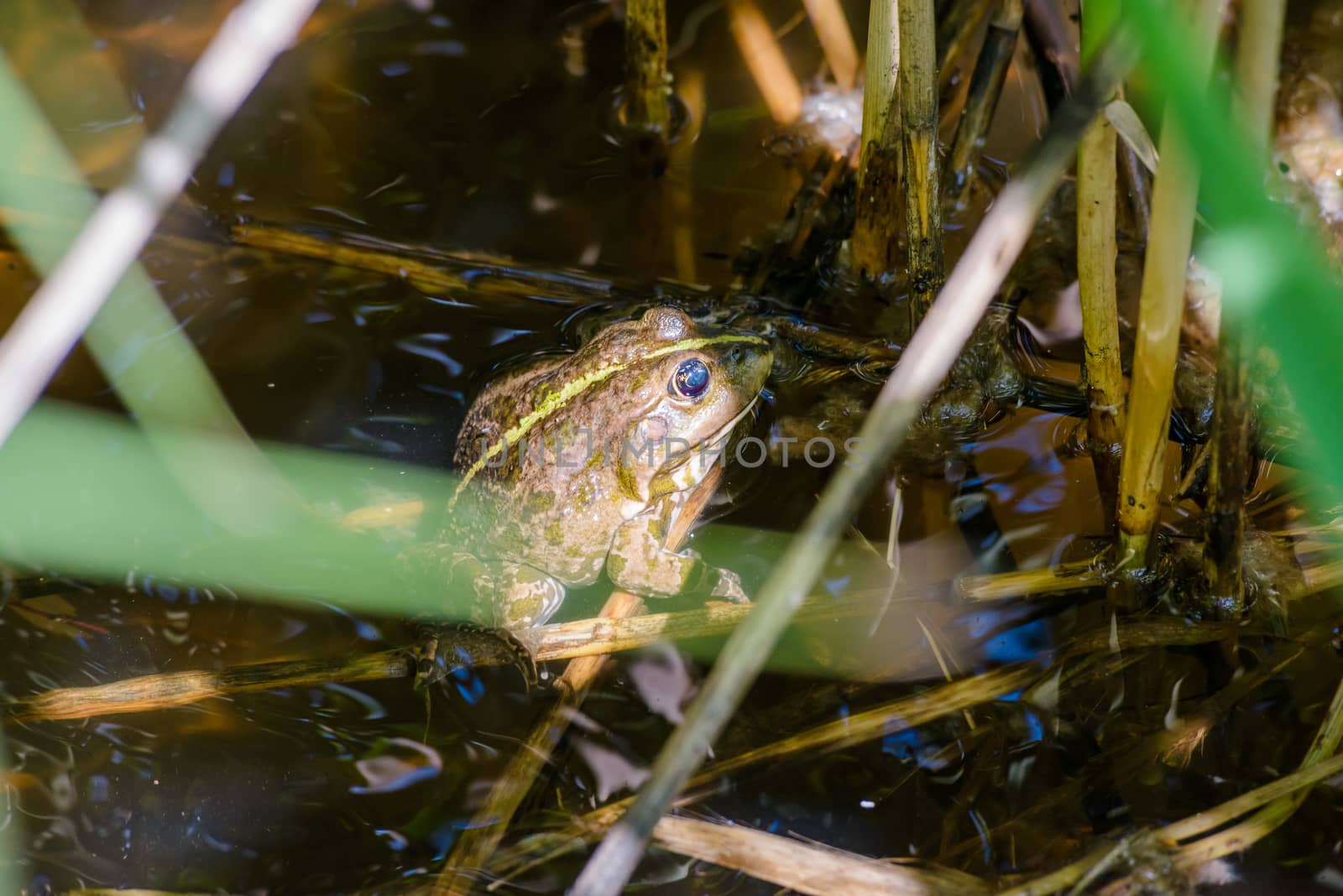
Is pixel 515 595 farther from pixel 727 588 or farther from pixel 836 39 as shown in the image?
pixel 836 39

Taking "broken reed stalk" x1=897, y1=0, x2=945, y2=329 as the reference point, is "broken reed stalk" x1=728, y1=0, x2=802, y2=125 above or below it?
above

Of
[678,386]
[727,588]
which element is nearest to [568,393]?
[678,386]

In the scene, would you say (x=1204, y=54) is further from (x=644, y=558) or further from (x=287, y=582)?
(x=287, y=582)

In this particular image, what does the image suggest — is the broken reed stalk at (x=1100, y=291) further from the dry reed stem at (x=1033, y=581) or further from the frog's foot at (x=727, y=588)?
the frog's foot at (x=727, y=588)

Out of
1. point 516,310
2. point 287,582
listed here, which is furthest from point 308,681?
point 516,310

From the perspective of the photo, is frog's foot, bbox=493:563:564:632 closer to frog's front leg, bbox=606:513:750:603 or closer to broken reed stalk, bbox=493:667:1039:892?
frog's front leg, bbox=606:513:750:603

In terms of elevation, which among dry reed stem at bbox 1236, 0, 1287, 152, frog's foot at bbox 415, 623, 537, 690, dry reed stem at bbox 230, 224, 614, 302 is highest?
dry reed stem at bbox 230, 224, 614, 302

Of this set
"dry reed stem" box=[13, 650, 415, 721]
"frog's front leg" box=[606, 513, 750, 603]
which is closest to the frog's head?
"frog's front leg" box=[606, 513, 750, 603]
